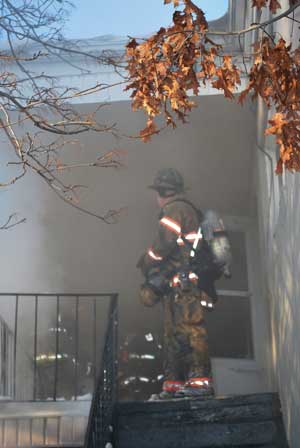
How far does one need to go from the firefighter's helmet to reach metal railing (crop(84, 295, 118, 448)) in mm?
632

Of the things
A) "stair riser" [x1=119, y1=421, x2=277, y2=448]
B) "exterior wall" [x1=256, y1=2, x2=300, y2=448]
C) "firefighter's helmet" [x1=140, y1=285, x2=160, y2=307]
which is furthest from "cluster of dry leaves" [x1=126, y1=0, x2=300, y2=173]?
"firefighter's helmet" [x1=140, y1=285, x2=160, y2=307]

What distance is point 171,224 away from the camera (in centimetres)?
696

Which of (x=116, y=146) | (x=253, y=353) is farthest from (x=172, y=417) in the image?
(x=116, y=146)

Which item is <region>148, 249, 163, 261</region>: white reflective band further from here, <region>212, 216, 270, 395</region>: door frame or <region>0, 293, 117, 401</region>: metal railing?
<region>212, 216, 270, 395</region>: door frame

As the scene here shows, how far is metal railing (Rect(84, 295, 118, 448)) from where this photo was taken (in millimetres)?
4664

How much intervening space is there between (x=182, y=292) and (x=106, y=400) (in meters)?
1.64

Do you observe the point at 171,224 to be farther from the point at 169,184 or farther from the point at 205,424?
the point at 205,424

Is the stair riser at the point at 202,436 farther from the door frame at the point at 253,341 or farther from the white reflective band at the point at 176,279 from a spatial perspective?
the door frame at the point at 253,341

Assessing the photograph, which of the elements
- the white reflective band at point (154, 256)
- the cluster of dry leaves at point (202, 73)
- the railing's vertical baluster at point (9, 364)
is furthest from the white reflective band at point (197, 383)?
the cluster of dry leaves at point (202, 73)

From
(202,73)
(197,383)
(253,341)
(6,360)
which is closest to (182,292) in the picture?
(197,383)

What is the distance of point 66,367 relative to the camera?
898 cm

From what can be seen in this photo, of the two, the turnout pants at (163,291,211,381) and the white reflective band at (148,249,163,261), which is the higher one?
the white reflective band at (148,249,163,261)

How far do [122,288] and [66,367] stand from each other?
1.38 m

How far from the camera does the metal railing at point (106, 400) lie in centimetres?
466
